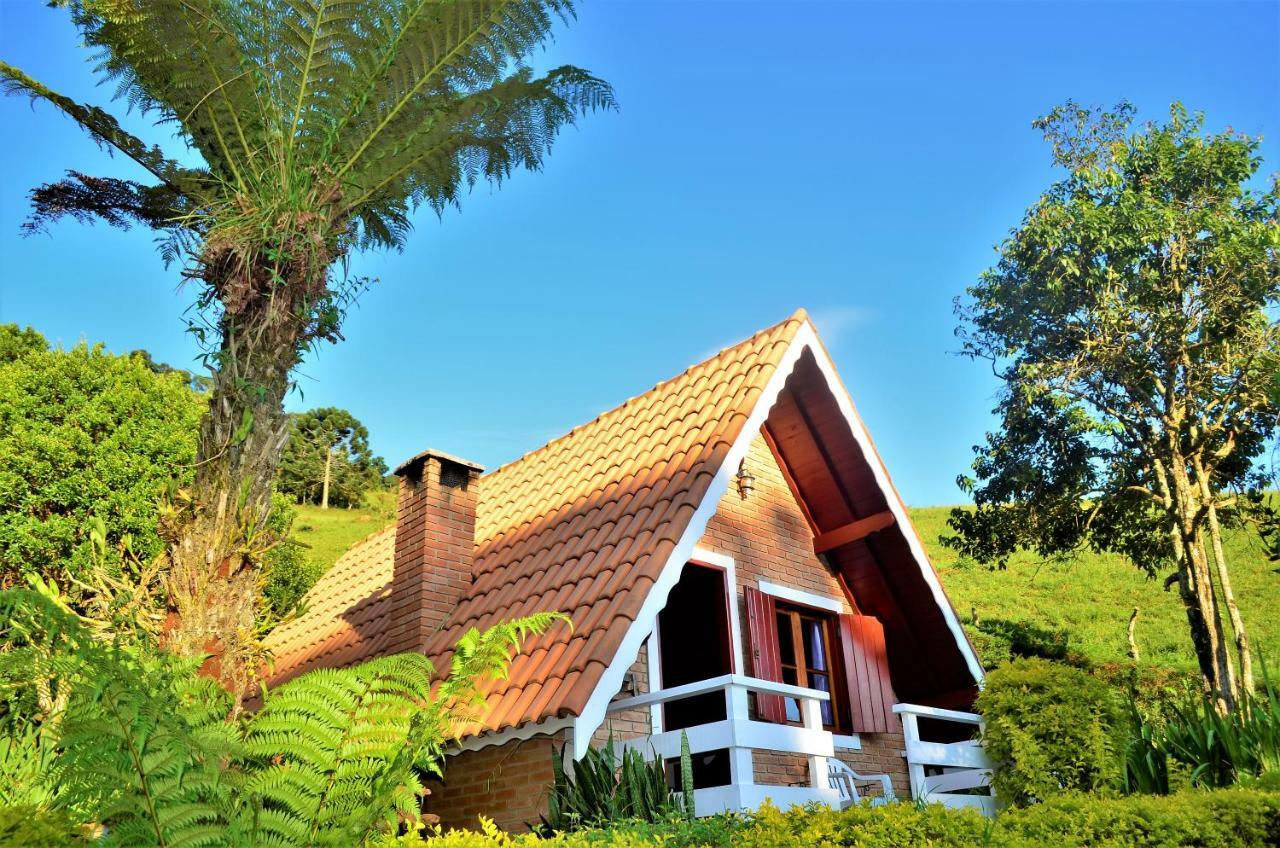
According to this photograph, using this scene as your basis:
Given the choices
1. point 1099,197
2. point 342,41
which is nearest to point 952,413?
point 1099,197

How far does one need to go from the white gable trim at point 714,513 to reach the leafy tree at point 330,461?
157 ft

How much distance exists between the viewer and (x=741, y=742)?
6.66m

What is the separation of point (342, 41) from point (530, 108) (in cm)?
176

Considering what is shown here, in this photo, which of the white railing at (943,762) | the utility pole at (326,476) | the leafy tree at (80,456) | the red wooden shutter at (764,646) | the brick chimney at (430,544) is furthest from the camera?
the utility pole at (326,476)

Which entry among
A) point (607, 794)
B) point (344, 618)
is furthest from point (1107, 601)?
point (607, 794)

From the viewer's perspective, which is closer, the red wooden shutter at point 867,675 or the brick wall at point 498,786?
the brick wall at point 498,786

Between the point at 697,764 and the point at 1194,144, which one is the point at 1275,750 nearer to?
the point at 697,764

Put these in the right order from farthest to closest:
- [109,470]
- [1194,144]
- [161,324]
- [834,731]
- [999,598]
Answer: [999,598]
[1194,144]
[109,470]
[834,731]
[161,324]

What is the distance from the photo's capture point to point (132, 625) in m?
6.38

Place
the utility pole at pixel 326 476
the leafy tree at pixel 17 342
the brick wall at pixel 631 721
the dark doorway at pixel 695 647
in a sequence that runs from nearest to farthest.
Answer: the brick wall at pixel 631 721, the dark doorway at pixel 695 647, the leafy tree at pixel 17 342, the utility pole at pixel 326 476

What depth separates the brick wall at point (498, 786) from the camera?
7.11 metres

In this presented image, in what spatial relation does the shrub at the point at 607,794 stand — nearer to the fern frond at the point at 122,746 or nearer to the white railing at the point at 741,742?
the white railing at the point at 741,742

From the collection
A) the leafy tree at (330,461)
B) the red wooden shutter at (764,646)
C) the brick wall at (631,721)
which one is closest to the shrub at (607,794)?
the brick wall at (631,721)

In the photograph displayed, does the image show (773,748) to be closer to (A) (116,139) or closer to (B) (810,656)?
(B) (810,656)
